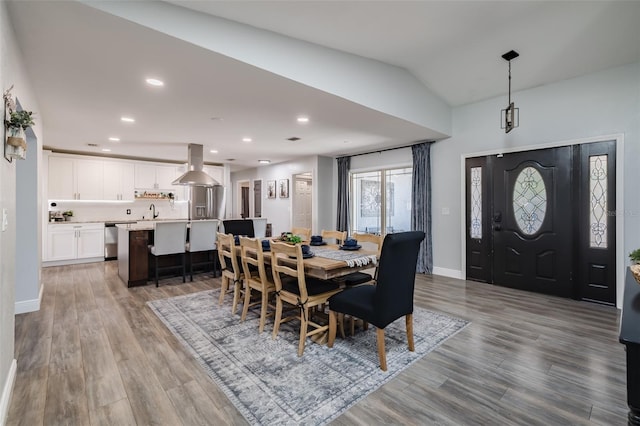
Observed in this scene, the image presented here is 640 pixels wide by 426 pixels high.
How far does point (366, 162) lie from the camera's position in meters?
6.67

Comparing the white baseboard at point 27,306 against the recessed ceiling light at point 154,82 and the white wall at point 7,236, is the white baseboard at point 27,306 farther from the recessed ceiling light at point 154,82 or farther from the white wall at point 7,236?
the recessed ceiling light at point 154,82

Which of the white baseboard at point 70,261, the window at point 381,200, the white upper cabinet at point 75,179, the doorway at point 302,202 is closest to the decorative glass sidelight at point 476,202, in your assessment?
the window at point 381,200

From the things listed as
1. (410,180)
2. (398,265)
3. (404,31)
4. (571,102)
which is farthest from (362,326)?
(571,102)

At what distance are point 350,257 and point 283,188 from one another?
5471 millimetres

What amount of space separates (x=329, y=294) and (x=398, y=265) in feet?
2.46

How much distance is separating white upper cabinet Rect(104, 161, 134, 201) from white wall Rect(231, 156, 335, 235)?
2985 millimetres

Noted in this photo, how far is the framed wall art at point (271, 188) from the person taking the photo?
27.7ft

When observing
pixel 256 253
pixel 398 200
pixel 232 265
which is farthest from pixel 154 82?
pixel 398 200

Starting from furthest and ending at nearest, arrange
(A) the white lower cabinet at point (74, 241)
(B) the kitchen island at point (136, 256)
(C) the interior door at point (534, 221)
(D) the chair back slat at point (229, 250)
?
(A) the white lower cabinet at point (74, 241), (B) the kitchen island at point (136, 256), (C) the interior door at point (534, 221), (D) the chair back slat at point (229, 250)

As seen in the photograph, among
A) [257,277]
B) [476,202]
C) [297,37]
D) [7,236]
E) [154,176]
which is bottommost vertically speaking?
[257,277]

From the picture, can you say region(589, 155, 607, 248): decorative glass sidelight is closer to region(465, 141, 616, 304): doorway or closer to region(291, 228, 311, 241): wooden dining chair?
region(465, 141, 616, 304): doorway

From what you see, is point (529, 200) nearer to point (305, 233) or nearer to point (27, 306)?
point (305, 233)

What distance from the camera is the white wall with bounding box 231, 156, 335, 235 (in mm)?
7137

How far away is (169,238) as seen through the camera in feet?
15.8
